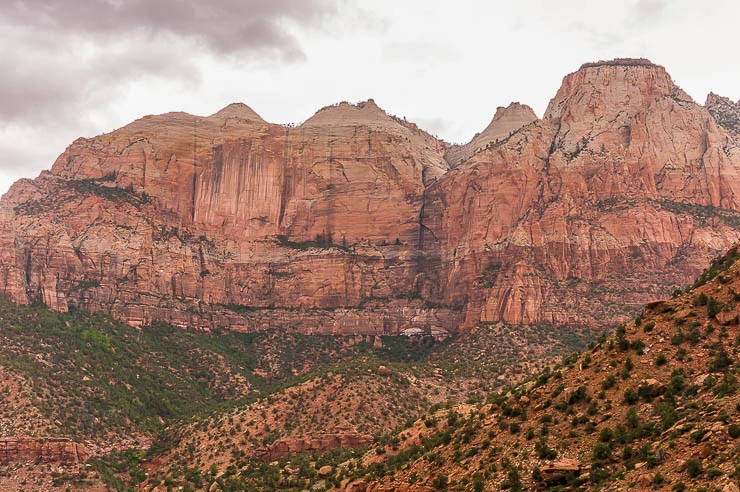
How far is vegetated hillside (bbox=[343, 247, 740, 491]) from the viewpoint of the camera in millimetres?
31766

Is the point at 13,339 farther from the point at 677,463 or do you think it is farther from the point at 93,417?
the point at 677,463

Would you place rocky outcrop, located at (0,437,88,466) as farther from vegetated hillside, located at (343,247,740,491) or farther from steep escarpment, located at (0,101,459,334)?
vegetated hillside, located at (343,247,740,491)

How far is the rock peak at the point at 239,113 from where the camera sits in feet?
609

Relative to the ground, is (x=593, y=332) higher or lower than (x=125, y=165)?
lower

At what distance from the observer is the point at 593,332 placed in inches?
4552

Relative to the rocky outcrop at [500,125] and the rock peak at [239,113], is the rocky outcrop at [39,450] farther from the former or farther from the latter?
the rocky outcrop at [500,125]

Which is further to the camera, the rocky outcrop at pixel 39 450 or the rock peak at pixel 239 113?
the rock peak at pixel 239 113

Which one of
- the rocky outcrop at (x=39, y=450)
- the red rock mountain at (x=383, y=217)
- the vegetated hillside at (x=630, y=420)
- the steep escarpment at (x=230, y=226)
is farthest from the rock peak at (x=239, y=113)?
the vegetated hillside at (x=630, y=420)

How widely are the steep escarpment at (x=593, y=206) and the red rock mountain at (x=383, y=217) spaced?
307mm

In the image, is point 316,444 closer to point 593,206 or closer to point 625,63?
point 593,206

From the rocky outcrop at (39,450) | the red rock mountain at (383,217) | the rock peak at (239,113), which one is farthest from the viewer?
the rock peak at (239,113)

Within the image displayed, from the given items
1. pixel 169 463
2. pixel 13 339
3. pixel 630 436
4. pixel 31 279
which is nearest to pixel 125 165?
pixel 31 279

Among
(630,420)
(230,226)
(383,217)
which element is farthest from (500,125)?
(630,420)

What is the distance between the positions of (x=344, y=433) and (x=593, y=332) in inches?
1748
